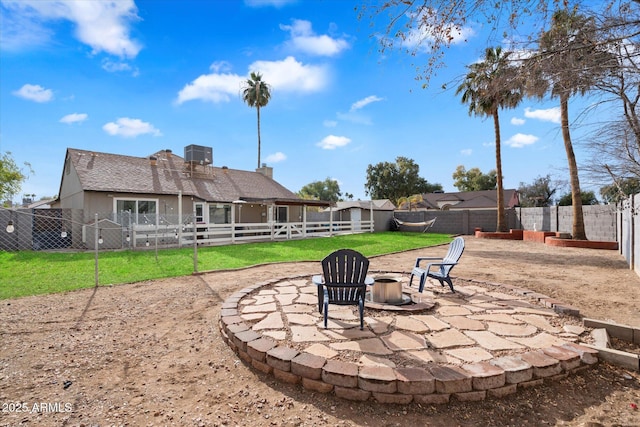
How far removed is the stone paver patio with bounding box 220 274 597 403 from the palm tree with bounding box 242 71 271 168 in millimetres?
27773

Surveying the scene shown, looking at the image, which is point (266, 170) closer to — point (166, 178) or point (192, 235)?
point (166, 178)

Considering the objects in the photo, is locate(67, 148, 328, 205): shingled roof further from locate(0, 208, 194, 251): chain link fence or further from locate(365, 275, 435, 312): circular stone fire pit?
locate(365, 275, 435, 312): circular stone fire pit

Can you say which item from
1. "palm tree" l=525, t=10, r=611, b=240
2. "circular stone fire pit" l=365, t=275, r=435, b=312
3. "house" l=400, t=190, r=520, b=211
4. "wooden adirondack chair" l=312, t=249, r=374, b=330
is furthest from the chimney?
"house" l=400, t=190, r=520, b=211

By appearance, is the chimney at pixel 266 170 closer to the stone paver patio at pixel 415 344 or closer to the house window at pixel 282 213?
the house window at pixel 282 213

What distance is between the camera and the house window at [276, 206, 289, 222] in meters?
21.6

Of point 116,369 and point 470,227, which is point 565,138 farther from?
point 116,369

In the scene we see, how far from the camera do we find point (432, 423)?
2.18m

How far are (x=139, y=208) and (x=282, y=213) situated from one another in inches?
364

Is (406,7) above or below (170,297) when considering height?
above

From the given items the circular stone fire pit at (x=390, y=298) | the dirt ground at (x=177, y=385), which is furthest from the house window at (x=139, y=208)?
the circular stone fire pit at (x=390, y=298)

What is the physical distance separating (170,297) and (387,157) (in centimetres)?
4274

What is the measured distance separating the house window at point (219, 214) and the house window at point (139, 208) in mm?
Answer: 3187

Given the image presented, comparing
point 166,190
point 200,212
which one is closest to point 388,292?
point 166,190

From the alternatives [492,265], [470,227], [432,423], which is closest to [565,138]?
[492,265]
